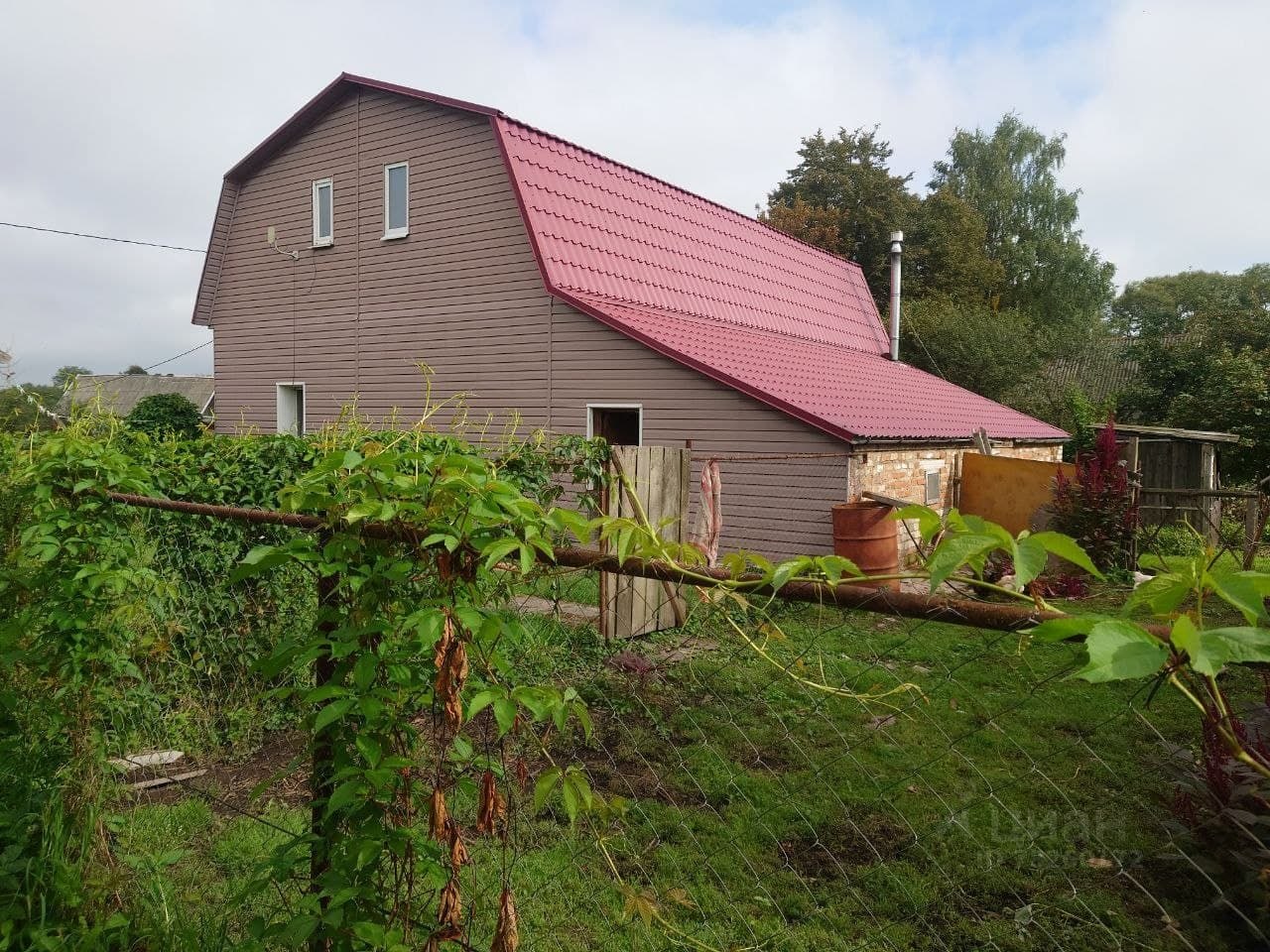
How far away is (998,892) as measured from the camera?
133 inches

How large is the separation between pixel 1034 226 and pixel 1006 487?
1204 inches

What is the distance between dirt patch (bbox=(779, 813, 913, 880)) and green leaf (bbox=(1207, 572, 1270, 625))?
285 cm

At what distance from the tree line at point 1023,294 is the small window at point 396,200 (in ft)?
54.3

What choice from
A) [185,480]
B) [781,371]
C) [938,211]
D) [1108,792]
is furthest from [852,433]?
[938,211]

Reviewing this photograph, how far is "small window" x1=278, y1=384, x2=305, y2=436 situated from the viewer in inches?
645

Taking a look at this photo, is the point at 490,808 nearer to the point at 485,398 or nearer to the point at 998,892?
the point at 998,892

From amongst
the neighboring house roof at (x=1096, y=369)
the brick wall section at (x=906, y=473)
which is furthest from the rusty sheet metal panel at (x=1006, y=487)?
the neighboring house roof at (x=1096, y=369)

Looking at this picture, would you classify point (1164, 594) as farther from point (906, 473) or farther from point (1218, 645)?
point (906, 473)

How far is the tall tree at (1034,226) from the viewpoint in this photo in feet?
124

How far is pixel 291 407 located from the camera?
1650cm

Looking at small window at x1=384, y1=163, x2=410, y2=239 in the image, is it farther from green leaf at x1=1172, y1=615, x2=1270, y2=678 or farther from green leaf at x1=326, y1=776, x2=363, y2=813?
green leaf at x1=1172, y1=615, x2=1270, y2=678

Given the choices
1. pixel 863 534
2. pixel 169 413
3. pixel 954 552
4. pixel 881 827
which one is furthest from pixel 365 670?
pixel 169 413

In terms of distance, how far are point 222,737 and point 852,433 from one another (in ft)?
24.1

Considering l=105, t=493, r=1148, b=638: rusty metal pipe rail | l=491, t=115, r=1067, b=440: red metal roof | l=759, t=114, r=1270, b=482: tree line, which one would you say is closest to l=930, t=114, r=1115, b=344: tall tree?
l=759, t=114, r=1270, b=482: tree line
